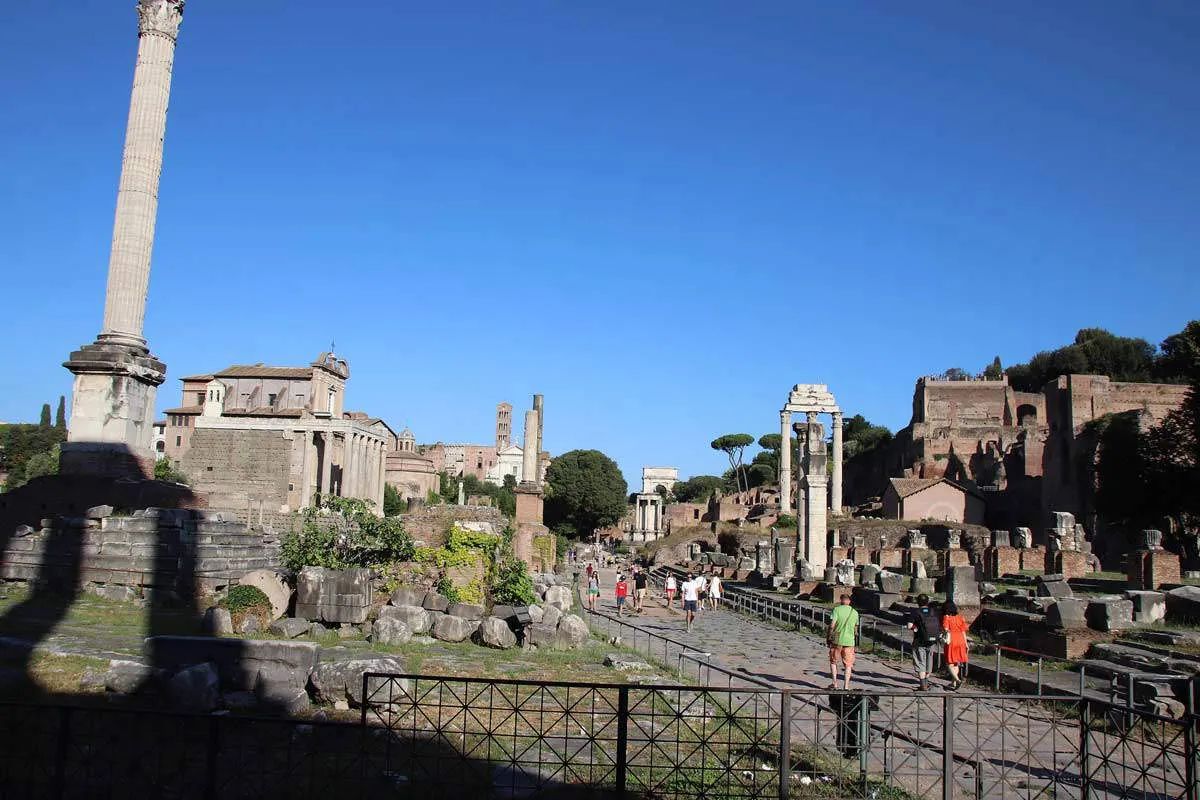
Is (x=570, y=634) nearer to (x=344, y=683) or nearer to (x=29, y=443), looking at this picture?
(x=344, y=683)

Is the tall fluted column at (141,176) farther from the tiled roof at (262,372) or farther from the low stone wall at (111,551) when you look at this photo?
the tiled roof at (262,372)

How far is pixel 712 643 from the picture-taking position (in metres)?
18.4

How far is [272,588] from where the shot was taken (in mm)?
13570

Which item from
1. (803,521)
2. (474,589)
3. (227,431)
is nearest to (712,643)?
(474,589)

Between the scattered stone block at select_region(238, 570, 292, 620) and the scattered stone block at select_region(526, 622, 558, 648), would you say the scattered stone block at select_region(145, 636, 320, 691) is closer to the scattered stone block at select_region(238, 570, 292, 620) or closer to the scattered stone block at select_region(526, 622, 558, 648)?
the scattered stone block at select_region(238, 570, 292, 620)

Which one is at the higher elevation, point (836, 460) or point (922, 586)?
point (836, 460)

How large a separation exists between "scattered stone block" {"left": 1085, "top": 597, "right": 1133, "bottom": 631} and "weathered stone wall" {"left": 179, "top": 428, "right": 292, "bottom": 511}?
47.8 metres

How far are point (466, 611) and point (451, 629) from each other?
92 centimetres

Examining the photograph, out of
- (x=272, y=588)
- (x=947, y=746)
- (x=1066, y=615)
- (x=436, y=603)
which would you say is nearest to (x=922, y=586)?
(x=1066, y=615)

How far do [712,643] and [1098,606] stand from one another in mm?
6868

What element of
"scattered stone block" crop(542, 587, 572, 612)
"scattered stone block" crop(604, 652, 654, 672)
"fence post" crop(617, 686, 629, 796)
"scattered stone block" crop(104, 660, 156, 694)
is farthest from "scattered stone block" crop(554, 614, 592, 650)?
"fence post" crop(617, 686, 629, 796)

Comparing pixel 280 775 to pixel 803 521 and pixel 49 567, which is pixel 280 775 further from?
pixel 803 521

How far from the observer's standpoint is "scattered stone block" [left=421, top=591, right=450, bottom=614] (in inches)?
589

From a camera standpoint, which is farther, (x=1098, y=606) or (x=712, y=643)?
(x=712, y=643)
